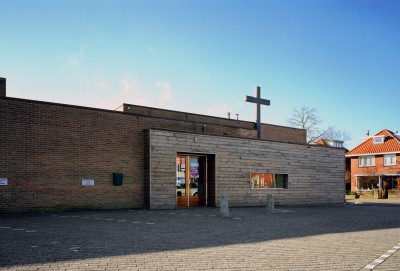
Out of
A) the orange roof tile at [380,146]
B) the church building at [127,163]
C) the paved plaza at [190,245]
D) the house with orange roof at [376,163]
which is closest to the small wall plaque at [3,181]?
the church building at [127,163]

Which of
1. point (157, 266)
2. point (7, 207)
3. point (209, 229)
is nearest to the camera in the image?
point (157, 266)

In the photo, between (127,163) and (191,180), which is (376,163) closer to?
(191,180)

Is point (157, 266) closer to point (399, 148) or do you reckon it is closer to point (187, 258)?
A: point (187, 258)

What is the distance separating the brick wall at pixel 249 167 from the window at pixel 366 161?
959 inches

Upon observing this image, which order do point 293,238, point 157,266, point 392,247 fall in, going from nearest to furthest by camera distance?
point 157,266 → point 392,247 → point 293,238

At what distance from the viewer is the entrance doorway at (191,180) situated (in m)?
18.3

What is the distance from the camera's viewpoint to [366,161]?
4803cm

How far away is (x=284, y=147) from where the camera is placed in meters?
22.6

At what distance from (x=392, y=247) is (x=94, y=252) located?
6525mm

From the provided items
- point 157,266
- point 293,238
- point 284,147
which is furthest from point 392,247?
point 284,147

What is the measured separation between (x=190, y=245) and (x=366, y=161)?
45.3 meters

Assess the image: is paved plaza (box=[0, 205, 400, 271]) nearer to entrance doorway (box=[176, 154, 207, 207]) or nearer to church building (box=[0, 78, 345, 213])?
church building (box=[0, 78, 345, 213])

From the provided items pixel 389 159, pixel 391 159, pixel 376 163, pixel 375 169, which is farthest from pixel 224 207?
pixel 376 163

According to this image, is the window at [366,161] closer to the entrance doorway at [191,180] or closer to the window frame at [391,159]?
the window frame at [391,159]
